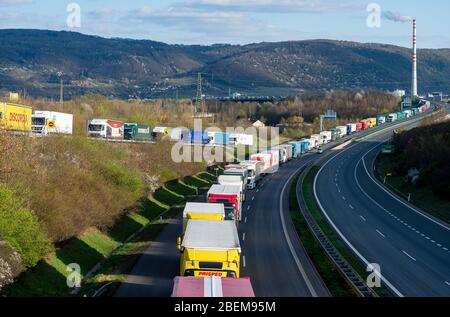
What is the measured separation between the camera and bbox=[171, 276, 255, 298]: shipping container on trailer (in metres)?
14.5

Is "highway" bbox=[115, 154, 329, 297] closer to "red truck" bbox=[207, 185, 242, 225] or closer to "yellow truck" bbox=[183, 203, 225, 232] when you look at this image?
"red truck" bbox=[207, 185, 242, 225]

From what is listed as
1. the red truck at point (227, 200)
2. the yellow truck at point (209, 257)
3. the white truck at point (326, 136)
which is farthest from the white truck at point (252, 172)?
the white truck at point (326, 136)

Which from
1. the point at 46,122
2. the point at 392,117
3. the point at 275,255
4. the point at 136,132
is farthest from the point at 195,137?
the point at 392,117

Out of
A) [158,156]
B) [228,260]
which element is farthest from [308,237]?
[158,156]

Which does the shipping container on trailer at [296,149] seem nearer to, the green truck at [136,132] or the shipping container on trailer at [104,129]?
the green truck at [136,132]

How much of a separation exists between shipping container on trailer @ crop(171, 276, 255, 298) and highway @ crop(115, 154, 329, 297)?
7324 millimetres

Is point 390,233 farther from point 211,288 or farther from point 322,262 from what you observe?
point 211,288

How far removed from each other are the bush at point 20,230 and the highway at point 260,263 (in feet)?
12.3

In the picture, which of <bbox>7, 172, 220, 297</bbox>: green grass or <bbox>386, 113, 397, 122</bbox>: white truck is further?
<bbox>386, 113, 397, 122</bbox>: white truck

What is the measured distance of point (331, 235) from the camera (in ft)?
130

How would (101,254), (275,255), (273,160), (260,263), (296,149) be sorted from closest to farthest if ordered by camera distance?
(260,263) < (275,255) < (101,254) < (273,160) < (296,149)

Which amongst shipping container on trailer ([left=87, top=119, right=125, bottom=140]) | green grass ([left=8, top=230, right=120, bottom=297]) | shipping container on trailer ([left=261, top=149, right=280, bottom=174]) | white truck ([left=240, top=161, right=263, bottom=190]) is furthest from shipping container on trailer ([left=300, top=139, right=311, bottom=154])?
green grass ([left=8, top=230, right=120, bottom=297])

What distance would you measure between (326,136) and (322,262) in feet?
329

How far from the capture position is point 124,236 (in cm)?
3919
